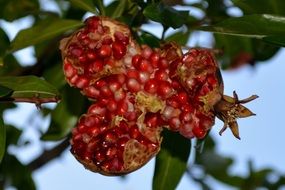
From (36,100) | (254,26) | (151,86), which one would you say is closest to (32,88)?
(36,100)

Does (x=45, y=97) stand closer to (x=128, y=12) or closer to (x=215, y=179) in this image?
(x=128, y=12)

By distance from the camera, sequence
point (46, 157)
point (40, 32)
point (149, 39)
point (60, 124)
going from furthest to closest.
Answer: point (46, 157), point (60, 124), point (40, 32), point (149, 39)

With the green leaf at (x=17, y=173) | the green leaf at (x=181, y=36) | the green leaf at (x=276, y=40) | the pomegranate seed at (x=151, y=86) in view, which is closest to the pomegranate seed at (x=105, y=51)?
the pomegranate seed at (x=151, y=86)

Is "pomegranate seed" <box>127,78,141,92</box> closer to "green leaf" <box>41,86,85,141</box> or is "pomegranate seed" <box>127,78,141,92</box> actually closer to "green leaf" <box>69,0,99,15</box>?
"green leaf" <box>69,0,99,15</box>

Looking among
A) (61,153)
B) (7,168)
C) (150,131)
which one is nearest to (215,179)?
(61,153)

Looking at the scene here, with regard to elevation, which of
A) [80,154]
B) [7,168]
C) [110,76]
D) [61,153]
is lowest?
[61,153]

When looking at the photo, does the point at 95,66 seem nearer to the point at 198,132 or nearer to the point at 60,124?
the point at 198,132

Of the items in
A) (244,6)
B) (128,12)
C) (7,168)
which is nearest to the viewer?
(244,6)
